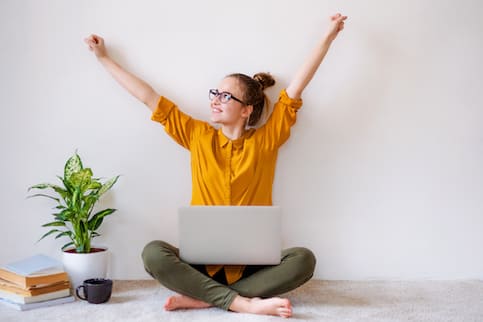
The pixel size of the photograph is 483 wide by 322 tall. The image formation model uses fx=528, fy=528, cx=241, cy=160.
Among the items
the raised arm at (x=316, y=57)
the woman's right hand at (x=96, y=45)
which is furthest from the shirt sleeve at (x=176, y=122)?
the raised arm at (x=316, y=57)

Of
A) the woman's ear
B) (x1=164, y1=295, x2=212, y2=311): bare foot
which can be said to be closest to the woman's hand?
the woman's ear

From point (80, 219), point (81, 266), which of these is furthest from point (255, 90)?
point (81, 266)

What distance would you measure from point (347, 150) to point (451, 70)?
570 mm

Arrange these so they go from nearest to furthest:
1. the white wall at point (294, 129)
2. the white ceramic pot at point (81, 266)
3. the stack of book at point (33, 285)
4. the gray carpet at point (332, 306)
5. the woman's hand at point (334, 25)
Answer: the gray carpet at point (332, 306) → the stack of book at point (33, 285) → the white ceramic pot at point (81, 266) → the woman's hand at point (334, 25) → the white wall at point (294, 129)

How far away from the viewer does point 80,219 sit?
206cm

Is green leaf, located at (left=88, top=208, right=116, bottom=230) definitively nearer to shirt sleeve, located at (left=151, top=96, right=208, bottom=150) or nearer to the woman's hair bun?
shirt sleeve, located at (left=151, top=96, right=208, bottom=150)

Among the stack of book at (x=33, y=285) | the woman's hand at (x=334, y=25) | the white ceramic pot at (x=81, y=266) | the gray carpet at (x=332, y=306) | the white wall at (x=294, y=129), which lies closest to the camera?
the gray carpet at (x=332, y=306)

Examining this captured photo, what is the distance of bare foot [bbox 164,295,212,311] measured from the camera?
5.80ft

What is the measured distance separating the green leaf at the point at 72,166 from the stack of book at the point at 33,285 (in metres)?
0.35

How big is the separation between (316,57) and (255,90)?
276mm

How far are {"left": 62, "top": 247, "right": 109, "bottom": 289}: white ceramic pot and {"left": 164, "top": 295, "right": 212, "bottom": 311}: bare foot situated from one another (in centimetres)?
41

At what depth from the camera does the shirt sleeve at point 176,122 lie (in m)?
2.16

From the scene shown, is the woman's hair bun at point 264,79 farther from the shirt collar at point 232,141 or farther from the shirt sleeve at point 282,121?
the shirt collar at point 232,141

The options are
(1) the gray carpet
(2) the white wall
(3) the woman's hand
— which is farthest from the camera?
(2) the white wall
